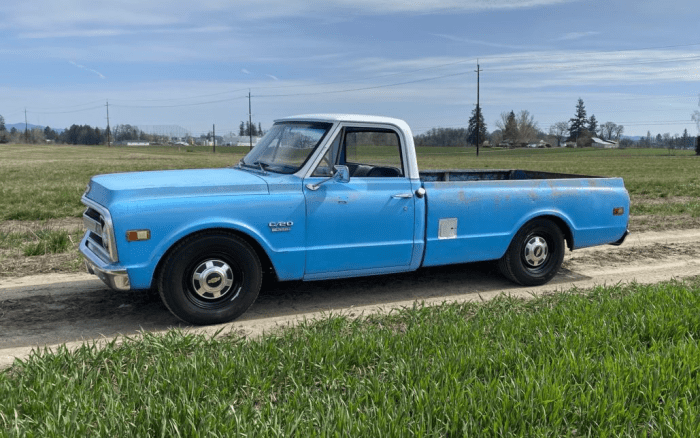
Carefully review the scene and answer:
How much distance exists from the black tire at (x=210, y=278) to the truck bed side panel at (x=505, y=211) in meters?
1.85

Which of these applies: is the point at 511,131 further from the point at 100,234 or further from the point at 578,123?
the point at 100,234

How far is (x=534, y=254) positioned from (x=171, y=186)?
394 cm

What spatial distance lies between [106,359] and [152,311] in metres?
1.54

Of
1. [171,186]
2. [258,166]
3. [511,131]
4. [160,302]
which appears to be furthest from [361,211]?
[511,131]

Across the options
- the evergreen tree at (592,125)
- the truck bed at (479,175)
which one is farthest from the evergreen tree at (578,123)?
the truck bed at (479,175)

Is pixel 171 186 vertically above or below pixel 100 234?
above

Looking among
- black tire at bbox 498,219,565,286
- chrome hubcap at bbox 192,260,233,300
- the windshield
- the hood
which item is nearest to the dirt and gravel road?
black tire at bbox 498,219,565,286

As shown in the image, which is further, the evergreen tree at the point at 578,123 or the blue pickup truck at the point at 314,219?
the evergreen tree at the point at 578,123

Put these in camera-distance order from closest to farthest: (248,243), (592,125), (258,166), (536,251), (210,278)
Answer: (210,278)
(248,243)
(258,166)
(536,251)
(592,125)

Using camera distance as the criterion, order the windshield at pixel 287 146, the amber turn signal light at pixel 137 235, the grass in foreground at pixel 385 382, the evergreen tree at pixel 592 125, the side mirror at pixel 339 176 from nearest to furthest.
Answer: the grass in foreground at pixel 385 382, the amber turn signal light at pixel 137 235, the side mirror at pixel 339 176, the windshield at pixel 287 146, the evergreen tree at pixel 592 125

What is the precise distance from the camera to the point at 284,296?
6.30m

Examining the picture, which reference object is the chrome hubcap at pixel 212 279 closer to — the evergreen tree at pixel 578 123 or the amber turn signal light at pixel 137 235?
the amber turn signal light at pixel 137 235

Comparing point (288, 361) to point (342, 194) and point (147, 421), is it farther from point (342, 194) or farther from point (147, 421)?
point (342, 194)

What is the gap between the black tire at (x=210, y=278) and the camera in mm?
5109
